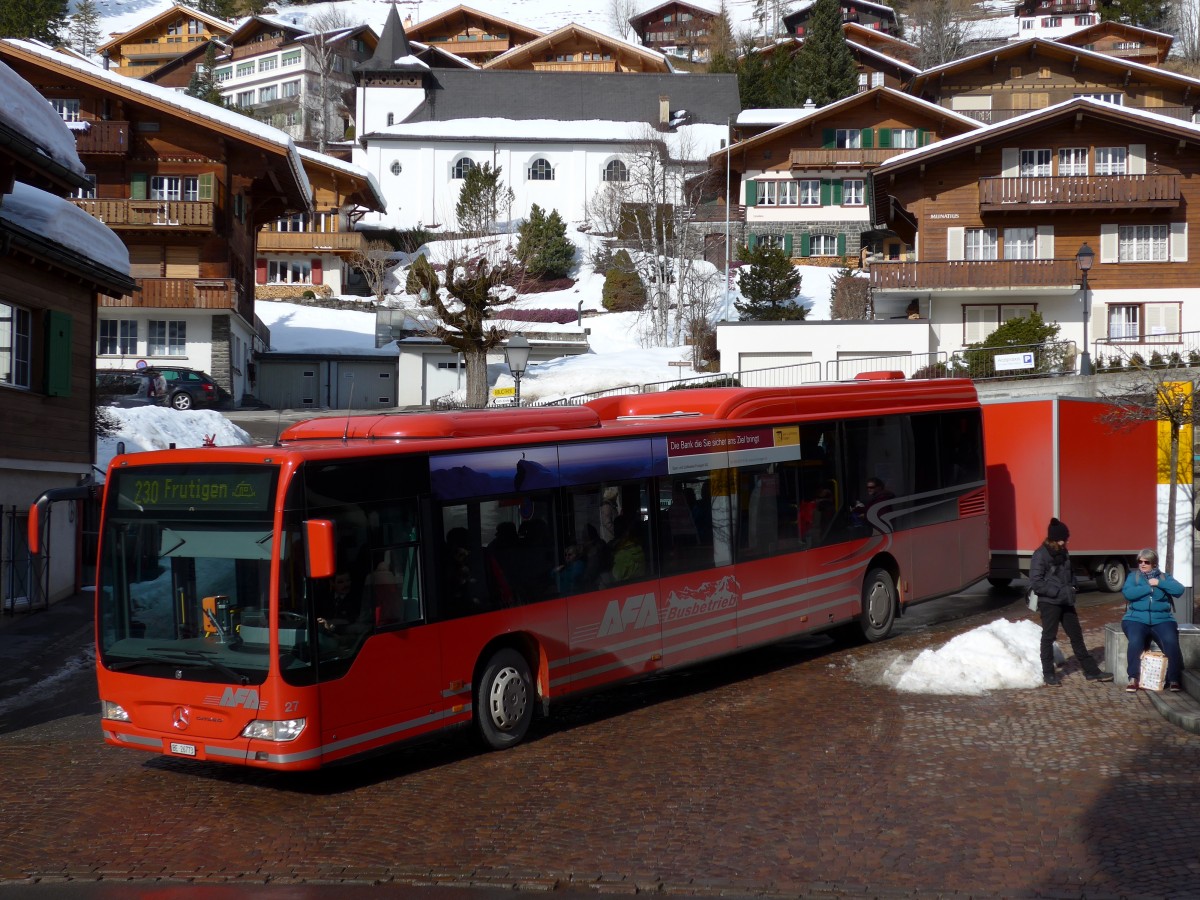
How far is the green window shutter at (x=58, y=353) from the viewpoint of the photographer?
20328 millimetres

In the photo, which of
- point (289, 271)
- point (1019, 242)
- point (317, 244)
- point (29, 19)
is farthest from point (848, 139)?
point (29, 19)

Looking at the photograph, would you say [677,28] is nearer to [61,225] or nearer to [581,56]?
[581,56]

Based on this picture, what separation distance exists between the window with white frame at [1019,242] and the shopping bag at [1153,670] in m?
37.4

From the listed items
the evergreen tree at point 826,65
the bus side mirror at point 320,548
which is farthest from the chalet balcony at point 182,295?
the evergreen tree at point 826,65

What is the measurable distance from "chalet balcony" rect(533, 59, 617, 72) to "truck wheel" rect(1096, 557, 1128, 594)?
88870mm

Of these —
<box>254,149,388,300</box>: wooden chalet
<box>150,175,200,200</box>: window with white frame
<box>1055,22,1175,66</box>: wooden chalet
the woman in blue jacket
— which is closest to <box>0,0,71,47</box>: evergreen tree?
<box>254,149,388,300</box>: wooden chalet

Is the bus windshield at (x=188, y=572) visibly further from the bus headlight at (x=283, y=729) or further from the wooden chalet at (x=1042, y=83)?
the wooden chalet at (x=1042, y=83)

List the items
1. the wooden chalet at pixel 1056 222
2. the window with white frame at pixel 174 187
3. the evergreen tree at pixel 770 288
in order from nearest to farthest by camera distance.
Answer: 1. the wooden chalet at pixel 1056 222
2. the window with white frame at pixel 174 187
3. the evergreen tree at pixel 770 288

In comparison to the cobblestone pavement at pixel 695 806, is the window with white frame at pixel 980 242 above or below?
above

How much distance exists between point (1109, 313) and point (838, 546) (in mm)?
35447

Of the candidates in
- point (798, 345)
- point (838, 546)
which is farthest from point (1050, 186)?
point (838, 546)

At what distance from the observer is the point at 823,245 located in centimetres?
6969

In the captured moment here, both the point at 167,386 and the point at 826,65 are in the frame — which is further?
the point at 826,65

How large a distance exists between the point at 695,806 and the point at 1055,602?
5406 millimetres
